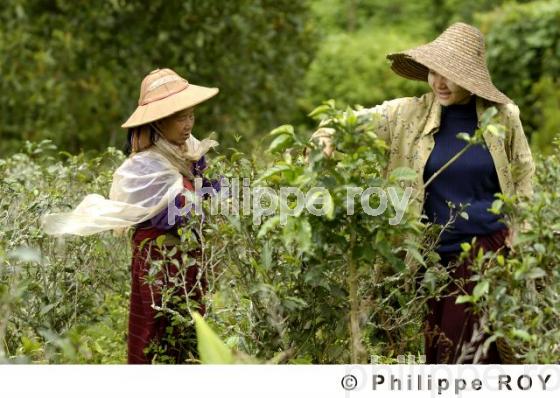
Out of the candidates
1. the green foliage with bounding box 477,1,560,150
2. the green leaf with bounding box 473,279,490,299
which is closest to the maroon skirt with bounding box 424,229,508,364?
the green leaf with bounding box 473,279,490,299

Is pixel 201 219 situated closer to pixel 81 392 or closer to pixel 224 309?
pixel 224 309

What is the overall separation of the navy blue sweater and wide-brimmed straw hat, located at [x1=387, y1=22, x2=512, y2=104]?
14 cm

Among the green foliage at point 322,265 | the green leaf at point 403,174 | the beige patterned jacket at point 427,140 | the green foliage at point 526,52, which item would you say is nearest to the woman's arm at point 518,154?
the beige patterned jacket at point 427,140

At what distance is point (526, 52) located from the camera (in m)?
12.4

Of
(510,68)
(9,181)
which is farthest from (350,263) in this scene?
(510,68)

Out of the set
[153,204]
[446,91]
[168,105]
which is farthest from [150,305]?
[446,91]

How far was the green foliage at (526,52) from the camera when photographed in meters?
12.0

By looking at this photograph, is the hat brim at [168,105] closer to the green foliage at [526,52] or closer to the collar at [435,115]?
the collar at [435,115]

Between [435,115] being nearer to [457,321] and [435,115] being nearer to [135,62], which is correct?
[457,321]

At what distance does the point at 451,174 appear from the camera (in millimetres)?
3699

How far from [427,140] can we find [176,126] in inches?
35.8

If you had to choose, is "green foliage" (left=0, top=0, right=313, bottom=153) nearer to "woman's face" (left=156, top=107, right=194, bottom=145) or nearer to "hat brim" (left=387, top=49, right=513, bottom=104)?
"woman's face" (left=156, top=107, right=194, bottom=145)

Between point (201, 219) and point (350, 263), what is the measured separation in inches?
24.3

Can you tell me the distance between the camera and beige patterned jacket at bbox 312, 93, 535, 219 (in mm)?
3715
